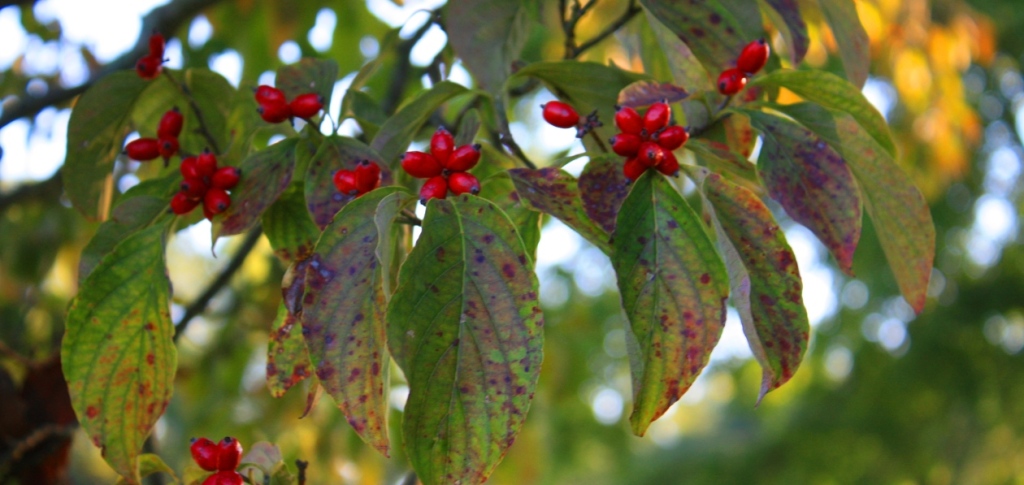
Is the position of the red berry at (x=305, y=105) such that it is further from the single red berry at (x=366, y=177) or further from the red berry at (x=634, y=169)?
the red berry at (x=634, y=169)

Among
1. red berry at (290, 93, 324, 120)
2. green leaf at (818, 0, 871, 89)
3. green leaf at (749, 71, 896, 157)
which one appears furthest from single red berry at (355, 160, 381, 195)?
green leaf at (818, 0, 871, 89)

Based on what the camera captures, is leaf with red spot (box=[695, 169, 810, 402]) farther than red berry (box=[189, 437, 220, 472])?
No

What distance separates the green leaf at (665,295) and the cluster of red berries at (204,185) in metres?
0.57

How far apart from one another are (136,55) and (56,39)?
131 centimetres

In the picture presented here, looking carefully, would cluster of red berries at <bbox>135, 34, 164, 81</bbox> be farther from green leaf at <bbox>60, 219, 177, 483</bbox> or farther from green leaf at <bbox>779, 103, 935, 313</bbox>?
green leaf at <bbox>779, 103, 935, 313</bbox>

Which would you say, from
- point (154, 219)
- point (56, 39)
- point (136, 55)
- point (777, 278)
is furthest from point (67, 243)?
point (777, 278)

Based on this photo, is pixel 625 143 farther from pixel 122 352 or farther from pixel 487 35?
pixel 122 352

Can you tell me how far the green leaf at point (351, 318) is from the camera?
916 mm

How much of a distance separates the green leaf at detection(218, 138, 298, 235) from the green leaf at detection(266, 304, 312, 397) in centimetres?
15

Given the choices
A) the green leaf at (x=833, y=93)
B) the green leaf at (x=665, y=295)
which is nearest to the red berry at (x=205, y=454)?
the green leaf at (x=665, y=295)

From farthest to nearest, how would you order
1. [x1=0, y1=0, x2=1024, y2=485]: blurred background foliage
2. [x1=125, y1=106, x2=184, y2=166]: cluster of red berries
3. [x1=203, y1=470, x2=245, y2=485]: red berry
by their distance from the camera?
[x1=0, y1=0, x2=1024, y2=485]: blurred background foliage, [x1=125, y1=106, x2=184, y2=166]: cluster of red berries, [x1=203, y1=470, x2=245, y2=485]: red berry

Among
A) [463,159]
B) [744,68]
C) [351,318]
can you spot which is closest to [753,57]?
[744,68]

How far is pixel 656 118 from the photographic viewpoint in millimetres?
1054

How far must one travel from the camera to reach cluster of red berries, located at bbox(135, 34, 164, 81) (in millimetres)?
1365
